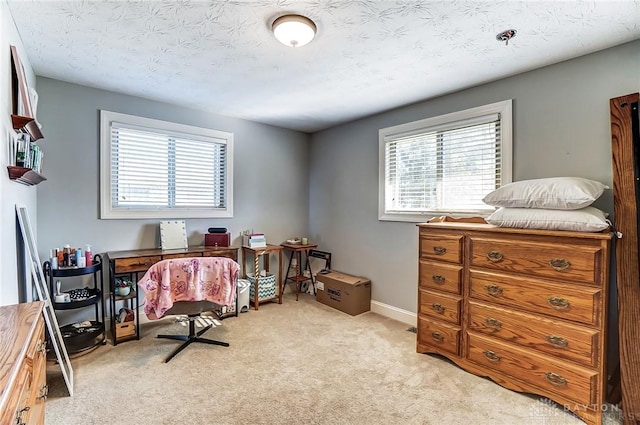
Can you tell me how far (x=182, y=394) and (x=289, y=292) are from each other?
257cm

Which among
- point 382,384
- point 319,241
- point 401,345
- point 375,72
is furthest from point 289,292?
point 375,72

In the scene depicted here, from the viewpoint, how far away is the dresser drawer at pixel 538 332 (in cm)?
185

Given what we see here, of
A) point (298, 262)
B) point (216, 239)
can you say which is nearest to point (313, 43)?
point (216, 239)

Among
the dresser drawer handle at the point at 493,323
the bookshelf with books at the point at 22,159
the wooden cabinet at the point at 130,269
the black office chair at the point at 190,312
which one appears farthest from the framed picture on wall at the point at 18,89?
the dresser drawer handle at the point at 493,323

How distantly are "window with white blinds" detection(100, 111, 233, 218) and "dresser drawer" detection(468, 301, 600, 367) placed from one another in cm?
310

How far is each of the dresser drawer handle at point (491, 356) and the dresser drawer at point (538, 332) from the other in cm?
13

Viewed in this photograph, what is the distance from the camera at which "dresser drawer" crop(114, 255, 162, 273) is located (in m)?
2.85

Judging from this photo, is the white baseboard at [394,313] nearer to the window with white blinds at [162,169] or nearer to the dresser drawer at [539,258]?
the dresser drawer at [539,258]

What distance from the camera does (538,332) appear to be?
6.64 feet

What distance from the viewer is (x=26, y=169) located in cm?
189

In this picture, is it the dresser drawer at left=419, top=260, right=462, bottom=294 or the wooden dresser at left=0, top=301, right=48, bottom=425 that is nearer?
the wooden dresser at left=0, top=301, right=48, bottom=425

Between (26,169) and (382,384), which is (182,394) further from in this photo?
(26,169)

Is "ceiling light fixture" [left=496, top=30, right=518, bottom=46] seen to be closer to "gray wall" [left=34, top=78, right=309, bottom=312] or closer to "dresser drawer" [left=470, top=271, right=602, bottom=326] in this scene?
"dresser drawer" [left=470, top=271, right=602, bottom=326]

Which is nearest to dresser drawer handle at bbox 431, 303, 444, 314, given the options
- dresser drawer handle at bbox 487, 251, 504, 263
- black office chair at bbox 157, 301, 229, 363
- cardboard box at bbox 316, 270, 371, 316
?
dresser drawer handle at bbox 487, 251, 504, 263
